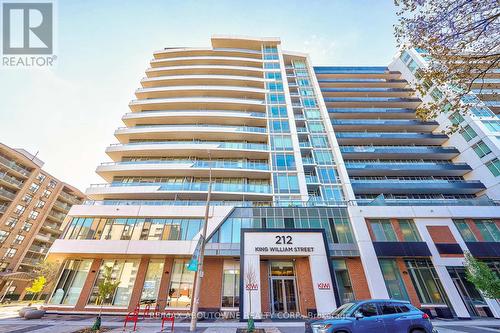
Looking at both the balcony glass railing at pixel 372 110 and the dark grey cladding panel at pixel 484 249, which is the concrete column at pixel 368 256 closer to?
→ the dark grey cladding panel at pixel 484 249

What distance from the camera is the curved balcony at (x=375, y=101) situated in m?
42.2

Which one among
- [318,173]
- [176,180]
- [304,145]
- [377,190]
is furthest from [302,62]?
[176,180]

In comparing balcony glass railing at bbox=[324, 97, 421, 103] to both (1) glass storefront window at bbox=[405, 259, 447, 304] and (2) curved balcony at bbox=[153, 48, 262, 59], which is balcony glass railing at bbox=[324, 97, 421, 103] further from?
(1) glass storefront window at bbox=[405, 259, 447, 304]

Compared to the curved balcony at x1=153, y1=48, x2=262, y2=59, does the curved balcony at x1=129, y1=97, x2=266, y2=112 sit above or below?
below

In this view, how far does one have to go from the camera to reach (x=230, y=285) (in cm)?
1895

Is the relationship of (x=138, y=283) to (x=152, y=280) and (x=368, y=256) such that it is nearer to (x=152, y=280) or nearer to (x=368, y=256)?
(x=152, y=280)

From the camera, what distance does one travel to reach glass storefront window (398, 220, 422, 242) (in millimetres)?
19812

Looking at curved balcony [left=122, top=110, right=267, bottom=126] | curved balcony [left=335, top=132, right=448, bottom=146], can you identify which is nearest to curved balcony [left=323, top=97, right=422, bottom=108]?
curved balcony [left=335, top=132, right=448, bottom=146]

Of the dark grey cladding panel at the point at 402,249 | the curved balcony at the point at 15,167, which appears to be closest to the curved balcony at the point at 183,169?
the dark grey cladding panel at the point at 402,249

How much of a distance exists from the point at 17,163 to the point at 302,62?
6327 centimetres

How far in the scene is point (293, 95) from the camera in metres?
39.3

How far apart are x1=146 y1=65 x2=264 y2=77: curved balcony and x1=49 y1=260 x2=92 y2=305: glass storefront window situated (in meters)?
33.2

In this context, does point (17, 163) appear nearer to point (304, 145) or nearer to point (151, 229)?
point (151, 229)

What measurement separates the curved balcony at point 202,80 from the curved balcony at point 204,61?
4.51 metres
